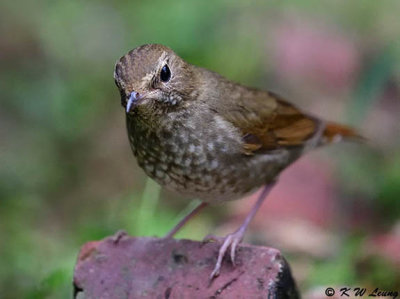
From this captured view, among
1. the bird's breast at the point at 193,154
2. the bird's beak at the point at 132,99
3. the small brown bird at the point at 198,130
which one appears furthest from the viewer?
the bird's breast at the point at 193,154

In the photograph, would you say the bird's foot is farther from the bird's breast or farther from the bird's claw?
the bird's breast

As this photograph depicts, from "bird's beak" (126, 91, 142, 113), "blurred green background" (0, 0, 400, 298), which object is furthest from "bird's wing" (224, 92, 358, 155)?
"bird's beak" (126, 91, 142, 113)

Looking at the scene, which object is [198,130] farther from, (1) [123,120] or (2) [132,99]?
(1) [123,120]

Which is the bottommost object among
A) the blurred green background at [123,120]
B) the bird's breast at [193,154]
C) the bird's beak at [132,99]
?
the blurred green background at [123,120]

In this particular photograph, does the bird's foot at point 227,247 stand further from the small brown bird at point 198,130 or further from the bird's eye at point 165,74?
the bird's eye at point 165,74

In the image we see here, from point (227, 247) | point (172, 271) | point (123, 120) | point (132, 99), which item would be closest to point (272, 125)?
point (227, 247)

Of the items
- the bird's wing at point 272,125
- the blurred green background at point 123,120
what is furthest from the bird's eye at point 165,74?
the blurred green background at point 123,120

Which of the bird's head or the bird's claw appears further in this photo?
the bird's claw
